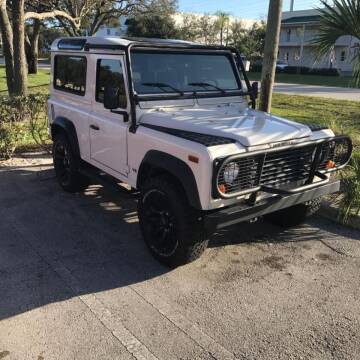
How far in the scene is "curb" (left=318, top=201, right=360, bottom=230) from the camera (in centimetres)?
490

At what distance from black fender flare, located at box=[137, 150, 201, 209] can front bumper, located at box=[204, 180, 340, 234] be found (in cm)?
18

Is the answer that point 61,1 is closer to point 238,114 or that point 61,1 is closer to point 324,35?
point 324,35

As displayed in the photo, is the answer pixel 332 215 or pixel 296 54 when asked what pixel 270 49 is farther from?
pixel 296 54

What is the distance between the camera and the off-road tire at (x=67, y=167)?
5676 millimetres

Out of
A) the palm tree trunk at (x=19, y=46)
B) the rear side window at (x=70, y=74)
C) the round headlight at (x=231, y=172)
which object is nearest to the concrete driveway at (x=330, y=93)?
the palm tree trunk at (x=19, y=46)

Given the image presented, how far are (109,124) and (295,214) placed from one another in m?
2.25

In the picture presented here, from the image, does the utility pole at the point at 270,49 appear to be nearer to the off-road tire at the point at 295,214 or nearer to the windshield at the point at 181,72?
the windshield at the point at 181,72

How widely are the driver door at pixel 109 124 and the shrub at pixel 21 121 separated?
282cm

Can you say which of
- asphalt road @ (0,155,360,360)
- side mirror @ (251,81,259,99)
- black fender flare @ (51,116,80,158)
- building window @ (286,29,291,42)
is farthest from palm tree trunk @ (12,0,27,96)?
building window @ (286,29,291,42)

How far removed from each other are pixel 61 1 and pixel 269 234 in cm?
2402

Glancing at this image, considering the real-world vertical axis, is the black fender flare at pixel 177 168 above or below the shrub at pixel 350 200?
above

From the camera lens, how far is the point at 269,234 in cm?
478

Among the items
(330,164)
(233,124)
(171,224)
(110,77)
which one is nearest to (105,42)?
(110,77)

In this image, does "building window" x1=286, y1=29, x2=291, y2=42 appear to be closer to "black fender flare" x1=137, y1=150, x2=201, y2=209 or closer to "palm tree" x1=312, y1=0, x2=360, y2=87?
"palm tree" x1=312, y1=0, x2=360, y2=87
